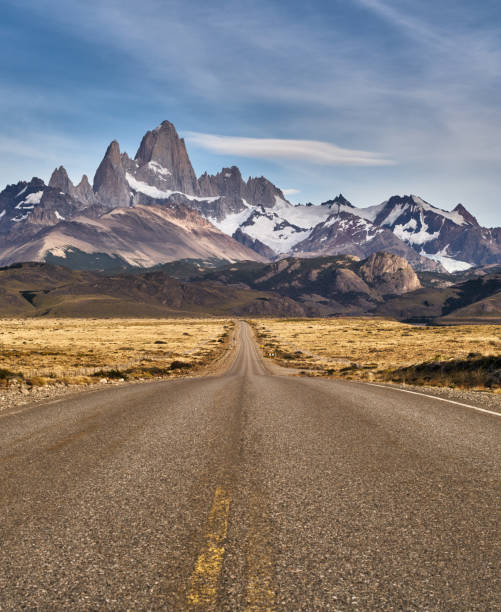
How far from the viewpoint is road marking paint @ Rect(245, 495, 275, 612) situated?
3.96 meters

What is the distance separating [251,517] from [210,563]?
4.05 feet

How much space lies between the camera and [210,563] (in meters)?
4.56

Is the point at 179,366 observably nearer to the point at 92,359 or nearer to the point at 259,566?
the point at 92,359

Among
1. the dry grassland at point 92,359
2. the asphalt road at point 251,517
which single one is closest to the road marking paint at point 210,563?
the asphalt road at point 251,517

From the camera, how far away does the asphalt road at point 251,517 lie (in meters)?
4.14

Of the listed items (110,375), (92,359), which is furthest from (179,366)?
(110,375)

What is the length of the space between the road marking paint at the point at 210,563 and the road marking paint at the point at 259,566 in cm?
31

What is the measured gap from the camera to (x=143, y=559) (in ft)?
15.4

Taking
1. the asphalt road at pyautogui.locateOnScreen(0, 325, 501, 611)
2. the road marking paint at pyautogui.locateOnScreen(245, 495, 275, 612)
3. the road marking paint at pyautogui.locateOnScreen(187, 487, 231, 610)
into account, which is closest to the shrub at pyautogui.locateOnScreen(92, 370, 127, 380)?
the asphalt road at pyautogui.locateOnScreen(0, 325, 501, 611)

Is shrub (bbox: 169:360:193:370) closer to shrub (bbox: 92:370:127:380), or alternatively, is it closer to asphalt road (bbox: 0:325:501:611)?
shrub (bbox: 92:370:127:380)

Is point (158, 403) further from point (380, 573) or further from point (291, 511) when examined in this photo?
point (380, 573)

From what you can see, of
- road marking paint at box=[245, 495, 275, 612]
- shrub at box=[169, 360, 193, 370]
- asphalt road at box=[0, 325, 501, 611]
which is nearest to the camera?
road marking paint at box=[245, 495, 275, 612]

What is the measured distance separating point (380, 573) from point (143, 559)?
245cm

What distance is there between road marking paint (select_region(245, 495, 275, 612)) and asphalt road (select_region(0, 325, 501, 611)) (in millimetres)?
18
